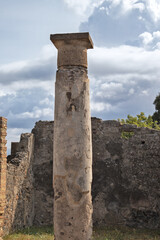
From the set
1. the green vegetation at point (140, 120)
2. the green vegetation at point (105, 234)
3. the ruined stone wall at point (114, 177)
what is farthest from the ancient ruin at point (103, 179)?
the green vegetation at point (140, 120)

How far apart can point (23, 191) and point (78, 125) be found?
19.6 feet

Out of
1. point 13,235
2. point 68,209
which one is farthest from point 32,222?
point 68,209

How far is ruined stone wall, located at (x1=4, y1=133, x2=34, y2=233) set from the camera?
9.24 meters

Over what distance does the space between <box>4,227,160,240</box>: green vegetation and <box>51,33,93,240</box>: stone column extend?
4.10 meters

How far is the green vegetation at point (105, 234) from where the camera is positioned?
8.77 meters

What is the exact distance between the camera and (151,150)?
1120cm

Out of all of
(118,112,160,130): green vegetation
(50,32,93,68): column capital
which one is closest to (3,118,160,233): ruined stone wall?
(50,32,93,68): column capital

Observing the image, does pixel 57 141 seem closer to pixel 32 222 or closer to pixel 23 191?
pixel 23 191

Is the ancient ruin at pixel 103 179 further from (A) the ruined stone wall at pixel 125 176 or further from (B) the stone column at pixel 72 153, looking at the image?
(B) the stone column at pixel 72 153

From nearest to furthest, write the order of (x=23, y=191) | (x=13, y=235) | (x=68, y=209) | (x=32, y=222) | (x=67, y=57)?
1. (x=68, y=209)
2. (x=67, y=57)
3. (x=13, y=235)
4. (x=23, y=191)
5. (x=32, y=222)

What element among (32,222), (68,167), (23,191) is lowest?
(32,222)

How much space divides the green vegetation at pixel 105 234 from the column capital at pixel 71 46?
17.0 ft

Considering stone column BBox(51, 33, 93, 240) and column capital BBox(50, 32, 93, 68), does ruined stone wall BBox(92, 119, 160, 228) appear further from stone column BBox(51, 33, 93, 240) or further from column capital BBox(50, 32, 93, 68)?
column capital BBox(50, 32, 93, 68)

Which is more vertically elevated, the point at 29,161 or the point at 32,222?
the point at 29,161
